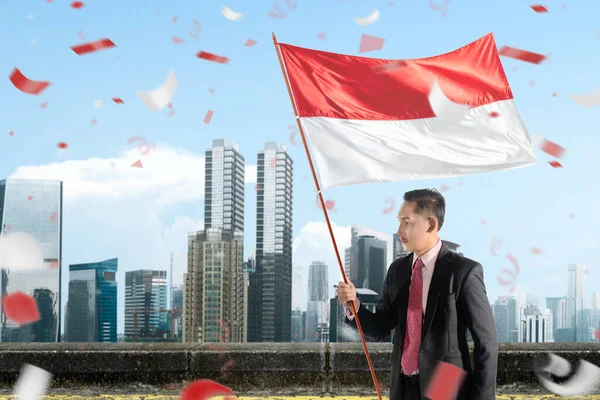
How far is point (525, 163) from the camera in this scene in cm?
379

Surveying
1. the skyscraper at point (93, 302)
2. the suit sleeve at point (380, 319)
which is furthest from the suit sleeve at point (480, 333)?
the skyscraper at point (93, 302)

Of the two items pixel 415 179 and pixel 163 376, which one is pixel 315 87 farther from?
pixel 163 376

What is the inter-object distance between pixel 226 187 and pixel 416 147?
77.1 m

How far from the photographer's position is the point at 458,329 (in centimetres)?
310

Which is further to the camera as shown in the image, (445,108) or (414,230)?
(445,108)

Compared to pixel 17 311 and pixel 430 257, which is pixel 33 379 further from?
pixel 430 257

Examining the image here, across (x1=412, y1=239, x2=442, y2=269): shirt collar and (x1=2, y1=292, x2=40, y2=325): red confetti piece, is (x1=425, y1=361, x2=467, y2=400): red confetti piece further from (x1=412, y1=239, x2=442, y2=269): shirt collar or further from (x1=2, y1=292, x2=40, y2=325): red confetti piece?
(x1=2, y1=292, x2=40, y2=325): red confetti piece

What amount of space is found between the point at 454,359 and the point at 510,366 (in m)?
3.41

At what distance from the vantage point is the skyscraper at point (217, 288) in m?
74.2

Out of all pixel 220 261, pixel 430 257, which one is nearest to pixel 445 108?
pixel 430 257

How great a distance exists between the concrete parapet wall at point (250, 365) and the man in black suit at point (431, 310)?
115 inches

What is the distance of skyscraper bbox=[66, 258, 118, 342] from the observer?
9697cm

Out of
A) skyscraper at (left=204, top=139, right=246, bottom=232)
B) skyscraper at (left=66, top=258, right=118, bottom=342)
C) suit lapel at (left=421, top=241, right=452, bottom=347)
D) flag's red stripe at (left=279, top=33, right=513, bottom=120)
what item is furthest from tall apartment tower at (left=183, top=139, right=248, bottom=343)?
suit lapel at (left=421, top=241, right=452, bottom=347)

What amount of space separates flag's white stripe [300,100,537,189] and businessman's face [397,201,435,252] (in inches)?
20.3
